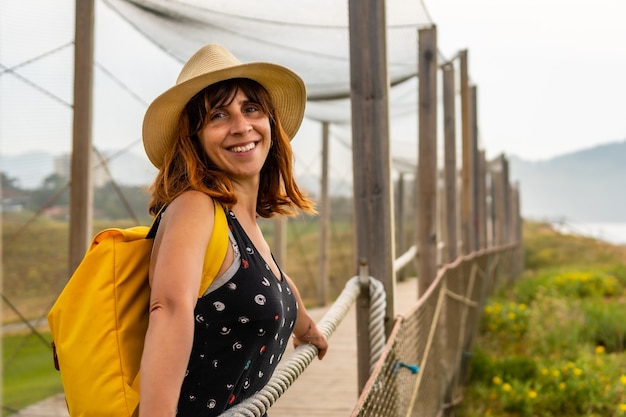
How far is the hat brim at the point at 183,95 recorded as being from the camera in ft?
4.44

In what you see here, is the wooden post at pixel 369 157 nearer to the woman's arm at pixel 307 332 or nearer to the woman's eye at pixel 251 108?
the woman's arm at pixel 307 332

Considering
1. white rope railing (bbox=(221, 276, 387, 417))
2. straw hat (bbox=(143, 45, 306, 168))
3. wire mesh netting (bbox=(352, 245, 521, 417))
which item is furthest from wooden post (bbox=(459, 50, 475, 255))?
straw hat (bbox=(143, 45, 306, 168))

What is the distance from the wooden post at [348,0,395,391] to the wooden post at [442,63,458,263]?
3.54 metres

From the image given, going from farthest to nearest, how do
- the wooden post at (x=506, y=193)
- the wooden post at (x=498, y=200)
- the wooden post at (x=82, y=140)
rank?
the wooden post at (x=506, y=193), the wooden post at (x=498, y=200), the wooden post at (x=82, y=140)

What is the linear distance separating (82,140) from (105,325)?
189cm

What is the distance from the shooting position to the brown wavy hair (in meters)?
1.30

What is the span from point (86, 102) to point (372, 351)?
1453 mm

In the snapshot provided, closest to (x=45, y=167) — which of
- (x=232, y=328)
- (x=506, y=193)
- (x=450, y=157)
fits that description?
(x=450, y=157)

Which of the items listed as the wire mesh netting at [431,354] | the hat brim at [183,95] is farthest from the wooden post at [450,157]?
the hat brim at [183,95]

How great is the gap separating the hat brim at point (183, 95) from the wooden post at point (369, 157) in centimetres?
104

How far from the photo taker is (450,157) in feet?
20.2

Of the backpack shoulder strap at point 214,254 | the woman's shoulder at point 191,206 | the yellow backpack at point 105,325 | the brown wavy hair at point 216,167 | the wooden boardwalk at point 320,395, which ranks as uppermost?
the brown wavy hair at point 216,167

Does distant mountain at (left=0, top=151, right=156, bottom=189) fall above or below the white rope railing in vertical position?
above

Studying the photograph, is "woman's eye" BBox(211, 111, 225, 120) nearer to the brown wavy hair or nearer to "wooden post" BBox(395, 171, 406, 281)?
the brown wavy hair
